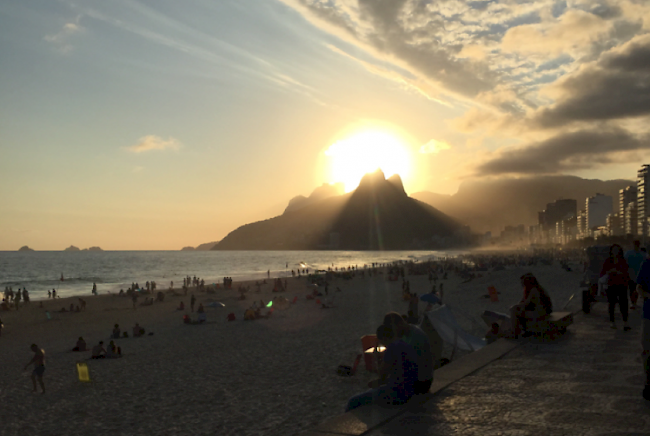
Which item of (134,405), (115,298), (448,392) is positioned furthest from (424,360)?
(115,298)

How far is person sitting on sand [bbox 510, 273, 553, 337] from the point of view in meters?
9.50

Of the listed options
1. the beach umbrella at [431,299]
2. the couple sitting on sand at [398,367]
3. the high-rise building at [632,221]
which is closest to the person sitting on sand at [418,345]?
the couple sitting on sand at [398,367]

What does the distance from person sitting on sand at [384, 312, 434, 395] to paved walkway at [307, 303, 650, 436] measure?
0.21m

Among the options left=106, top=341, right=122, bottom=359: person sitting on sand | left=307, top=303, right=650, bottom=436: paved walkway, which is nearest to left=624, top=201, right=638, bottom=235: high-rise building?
left=106, top=341, right=122, bottom=359: person sitting on sand

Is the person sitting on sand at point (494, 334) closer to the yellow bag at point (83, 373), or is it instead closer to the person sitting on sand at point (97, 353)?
the yellow bag at point (83, 373)

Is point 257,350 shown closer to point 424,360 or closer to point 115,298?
point 424,360

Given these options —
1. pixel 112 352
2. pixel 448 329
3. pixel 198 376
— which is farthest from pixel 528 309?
pixel 112 352

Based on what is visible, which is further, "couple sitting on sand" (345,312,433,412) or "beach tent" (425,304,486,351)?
"beach tent" (425,304,486,351)

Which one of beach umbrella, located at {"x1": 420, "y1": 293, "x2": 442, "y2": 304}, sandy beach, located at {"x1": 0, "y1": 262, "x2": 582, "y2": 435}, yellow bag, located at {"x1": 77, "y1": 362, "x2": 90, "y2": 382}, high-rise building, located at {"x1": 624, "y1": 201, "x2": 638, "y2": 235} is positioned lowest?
sandy beach, located at {"x1": 0, "y1": 262, "x2": 582, "y2": 435}

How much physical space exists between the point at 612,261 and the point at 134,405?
38.1ft

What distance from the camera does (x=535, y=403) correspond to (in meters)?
5.46

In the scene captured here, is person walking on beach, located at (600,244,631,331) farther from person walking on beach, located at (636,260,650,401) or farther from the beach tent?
person walking on beach, located at (636,260,650,401)

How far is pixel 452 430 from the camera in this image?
456cm

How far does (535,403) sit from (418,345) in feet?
4.73
